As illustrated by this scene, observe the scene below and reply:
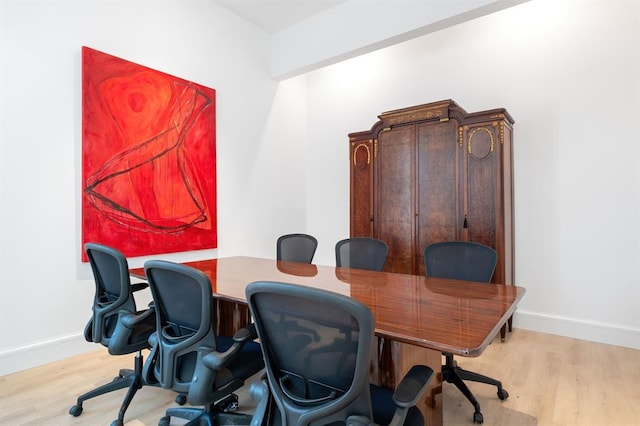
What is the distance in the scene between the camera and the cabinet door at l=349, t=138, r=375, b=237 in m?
3.93

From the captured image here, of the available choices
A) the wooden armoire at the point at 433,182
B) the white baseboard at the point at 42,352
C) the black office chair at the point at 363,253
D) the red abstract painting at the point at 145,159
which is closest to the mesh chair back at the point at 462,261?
the black office chair at the point at 363,253

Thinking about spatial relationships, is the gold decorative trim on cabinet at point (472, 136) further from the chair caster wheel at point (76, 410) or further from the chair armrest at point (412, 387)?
the chair caster wheel at point (76, 410)

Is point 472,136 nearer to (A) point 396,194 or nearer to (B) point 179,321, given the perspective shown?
(A) point 396,194

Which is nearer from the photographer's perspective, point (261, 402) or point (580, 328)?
point (261, 402)

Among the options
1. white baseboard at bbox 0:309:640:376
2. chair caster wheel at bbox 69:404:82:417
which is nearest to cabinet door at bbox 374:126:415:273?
white baseboard at bbox 0:309:640:376

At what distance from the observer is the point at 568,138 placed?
3283mm

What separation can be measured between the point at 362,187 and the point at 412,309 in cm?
260

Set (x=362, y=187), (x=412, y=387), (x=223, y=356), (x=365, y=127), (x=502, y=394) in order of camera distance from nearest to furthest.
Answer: (x=412, y=387), (x=223, y=356), (x=502, y=394), (x=362, y=187), (x=365, y=127)

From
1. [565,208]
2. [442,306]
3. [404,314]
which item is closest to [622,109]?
[565,208]

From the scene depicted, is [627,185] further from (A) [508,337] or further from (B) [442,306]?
(B) [442,306]

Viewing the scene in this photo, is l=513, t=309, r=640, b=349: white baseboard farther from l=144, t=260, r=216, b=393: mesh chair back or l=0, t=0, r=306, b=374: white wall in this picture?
l=0, t=0, r=306, b=374: white wall

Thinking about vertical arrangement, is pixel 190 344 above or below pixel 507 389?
above

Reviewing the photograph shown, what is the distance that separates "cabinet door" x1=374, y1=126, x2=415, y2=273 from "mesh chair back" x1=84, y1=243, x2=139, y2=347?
2610mm

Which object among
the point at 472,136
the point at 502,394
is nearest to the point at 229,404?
the point at 502,394
